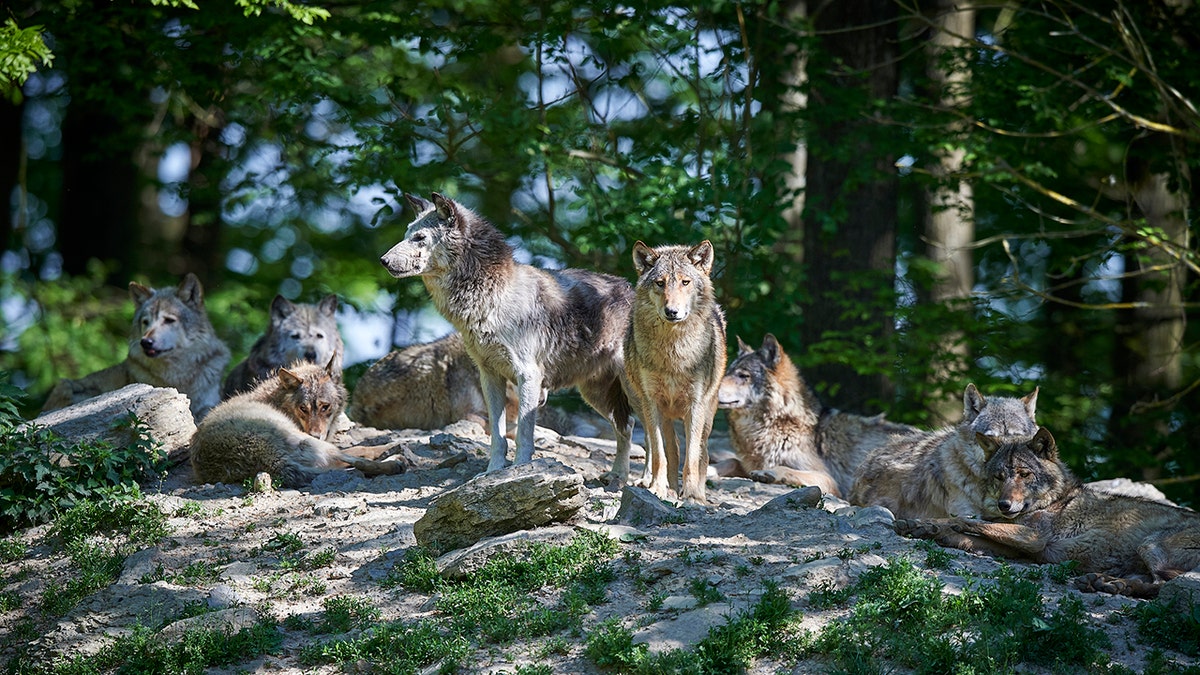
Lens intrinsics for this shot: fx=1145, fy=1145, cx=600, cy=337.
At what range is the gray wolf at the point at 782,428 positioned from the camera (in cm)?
1227

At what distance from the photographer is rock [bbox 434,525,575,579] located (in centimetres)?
724

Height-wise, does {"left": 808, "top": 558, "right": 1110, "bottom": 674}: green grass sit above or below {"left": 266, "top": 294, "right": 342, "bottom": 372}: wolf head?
below

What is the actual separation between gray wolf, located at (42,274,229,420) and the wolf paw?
872cm

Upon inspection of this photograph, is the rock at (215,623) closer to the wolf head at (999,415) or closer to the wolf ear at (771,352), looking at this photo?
the wolf head at (999,415)

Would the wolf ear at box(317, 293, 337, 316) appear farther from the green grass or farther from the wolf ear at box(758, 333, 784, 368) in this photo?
the green grass

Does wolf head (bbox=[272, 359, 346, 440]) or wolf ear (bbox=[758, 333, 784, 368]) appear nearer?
wolf head (bbox=[272, 359, 346, 440])

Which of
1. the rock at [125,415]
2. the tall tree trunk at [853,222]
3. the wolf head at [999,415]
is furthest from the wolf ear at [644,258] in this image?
the tall tree trunk at [853,222]

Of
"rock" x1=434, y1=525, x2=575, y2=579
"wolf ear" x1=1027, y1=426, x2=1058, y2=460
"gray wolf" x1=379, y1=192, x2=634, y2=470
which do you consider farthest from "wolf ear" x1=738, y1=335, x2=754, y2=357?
"rock" x1=434, y1=525, x2=575, y2=579

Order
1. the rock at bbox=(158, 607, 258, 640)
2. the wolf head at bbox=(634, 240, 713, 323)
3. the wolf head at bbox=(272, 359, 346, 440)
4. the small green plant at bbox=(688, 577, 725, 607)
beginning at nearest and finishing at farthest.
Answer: the small green plant at bbox=(688, 577, 725, 607), the rock at bbox=(158, 607, 258, 640), the wolf head at bbox=(634, 240, 713, 323), the wolf head at bbox=(272, 359, 346, 440)

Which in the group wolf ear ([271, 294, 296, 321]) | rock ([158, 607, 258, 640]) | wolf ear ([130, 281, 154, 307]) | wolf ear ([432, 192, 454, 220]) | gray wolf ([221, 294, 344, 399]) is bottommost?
rock ([158, 607, 258, 640])

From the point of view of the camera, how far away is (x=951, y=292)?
53.3ft

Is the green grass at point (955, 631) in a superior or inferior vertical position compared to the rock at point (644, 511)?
inferior

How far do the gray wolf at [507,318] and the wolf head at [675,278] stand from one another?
3.07ft

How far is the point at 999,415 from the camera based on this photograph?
9602 mm
